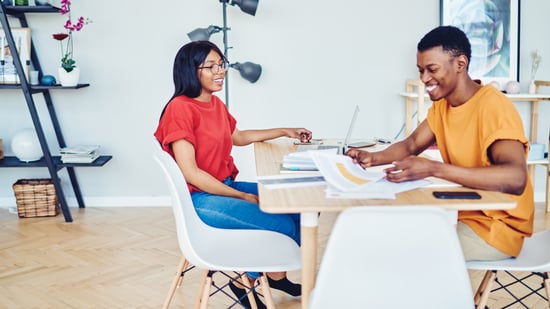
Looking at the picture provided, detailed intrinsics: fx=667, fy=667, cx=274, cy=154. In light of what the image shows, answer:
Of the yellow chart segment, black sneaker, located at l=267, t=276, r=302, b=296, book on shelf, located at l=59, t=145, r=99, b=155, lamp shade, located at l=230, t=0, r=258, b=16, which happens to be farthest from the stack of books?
the yellow chart segment

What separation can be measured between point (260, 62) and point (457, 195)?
105 inches

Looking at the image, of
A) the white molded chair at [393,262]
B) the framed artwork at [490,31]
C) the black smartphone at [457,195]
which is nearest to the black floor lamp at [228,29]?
the framed artwork at [490,31]

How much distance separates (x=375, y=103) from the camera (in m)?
4.39

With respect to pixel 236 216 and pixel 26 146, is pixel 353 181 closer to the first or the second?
pixel 236 216

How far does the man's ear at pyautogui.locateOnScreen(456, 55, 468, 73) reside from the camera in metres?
2.11

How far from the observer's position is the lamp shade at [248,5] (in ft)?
12.8

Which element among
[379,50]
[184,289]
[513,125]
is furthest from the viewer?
[379,50]

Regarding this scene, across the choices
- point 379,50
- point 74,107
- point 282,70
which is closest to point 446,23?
point 379,50

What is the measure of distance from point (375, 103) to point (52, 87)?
2.04 m

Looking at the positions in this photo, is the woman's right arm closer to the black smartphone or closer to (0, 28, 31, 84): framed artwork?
the black smartphone

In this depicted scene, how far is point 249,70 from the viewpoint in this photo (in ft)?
13.5

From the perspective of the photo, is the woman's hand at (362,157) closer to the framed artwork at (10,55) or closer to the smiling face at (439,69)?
the smiling face at (439,69)

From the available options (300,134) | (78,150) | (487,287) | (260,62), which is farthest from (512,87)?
(78,150)

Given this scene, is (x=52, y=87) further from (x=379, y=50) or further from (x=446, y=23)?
(x=446, y=23)
